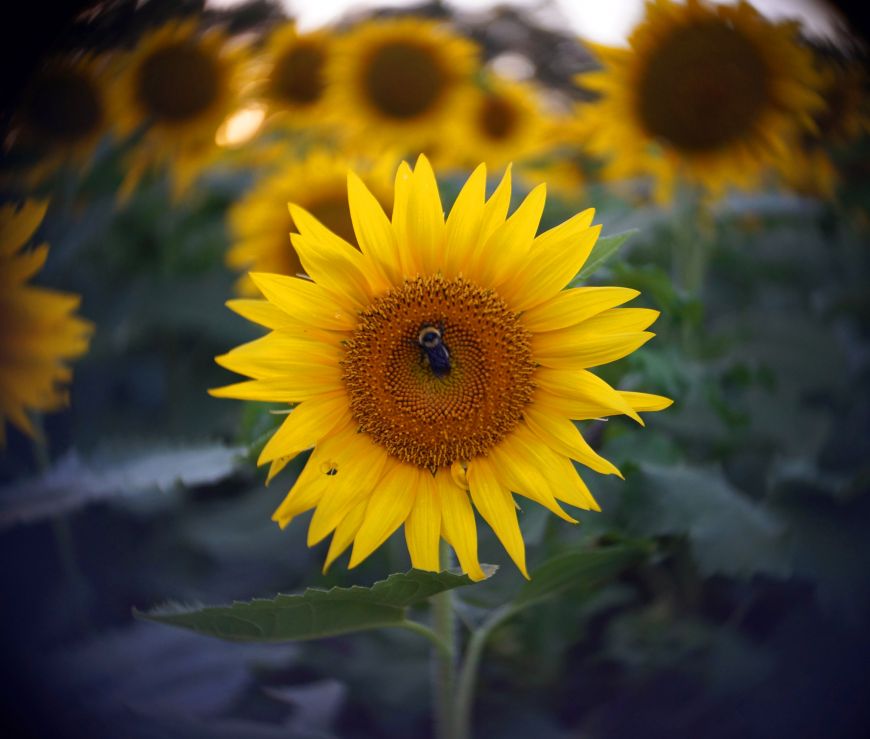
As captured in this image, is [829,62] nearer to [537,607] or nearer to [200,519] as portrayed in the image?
[537,607]

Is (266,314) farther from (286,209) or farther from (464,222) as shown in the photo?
(286,209)

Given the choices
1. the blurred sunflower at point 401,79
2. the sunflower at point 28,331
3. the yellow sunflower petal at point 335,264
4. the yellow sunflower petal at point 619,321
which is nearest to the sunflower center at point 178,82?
the blurred sunflower at point 401,79

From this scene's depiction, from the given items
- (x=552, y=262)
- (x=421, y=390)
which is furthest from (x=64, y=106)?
(x=552, y=262)

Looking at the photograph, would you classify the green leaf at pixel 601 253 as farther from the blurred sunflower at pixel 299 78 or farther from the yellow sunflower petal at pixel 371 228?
the blurred sunflower at pixel 299 78

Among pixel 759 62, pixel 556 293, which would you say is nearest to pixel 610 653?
pixel 556 293

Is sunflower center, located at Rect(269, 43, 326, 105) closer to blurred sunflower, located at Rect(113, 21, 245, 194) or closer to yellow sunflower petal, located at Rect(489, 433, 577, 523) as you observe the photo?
blurred sunflower, located at Rect(113, 21, 245, 194)

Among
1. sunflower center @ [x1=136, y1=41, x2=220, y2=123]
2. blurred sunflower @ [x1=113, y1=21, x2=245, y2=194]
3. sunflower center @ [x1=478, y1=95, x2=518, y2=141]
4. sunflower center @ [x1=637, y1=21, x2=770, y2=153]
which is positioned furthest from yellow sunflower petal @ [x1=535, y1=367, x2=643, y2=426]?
sunflower center @ [x1=478, y1=95, x2=518, y2=141]
